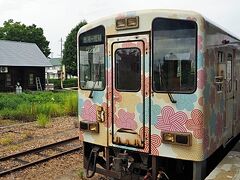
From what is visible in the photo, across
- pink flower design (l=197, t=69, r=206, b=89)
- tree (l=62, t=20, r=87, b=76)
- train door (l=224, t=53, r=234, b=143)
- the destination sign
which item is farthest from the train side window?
tree (l=62, t=20, r=87, b=76)

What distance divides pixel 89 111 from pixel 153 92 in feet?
4.46

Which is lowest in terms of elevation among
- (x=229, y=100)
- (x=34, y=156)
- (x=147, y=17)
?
(x=34, y=156)

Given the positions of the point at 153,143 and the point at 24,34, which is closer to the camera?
the point at 153,143

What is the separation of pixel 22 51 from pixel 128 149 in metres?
34.7

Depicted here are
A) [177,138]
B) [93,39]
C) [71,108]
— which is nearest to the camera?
[177,138]

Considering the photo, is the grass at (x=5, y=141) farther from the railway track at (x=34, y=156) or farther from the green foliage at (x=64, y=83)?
the green foliage at (x=64, y=83)

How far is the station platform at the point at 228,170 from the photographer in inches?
203

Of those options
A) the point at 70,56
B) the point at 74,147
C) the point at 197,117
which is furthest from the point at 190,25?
the point at 70,56

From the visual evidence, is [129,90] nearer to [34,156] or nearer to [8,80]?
[34,156]

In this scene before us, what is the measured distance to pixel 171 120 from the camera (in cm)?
509

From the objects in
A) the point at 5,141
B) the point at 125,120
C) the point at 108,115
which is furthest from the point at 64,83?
the point at 125,120

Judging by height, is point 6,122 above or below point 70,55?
below

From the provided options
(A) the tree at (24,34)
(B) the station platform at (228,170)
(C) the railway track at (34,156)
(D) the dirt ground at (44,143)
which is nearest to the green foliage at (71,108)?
(D) the dirt ground at (44,143)

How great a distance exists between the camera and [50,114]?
16.5 metres
